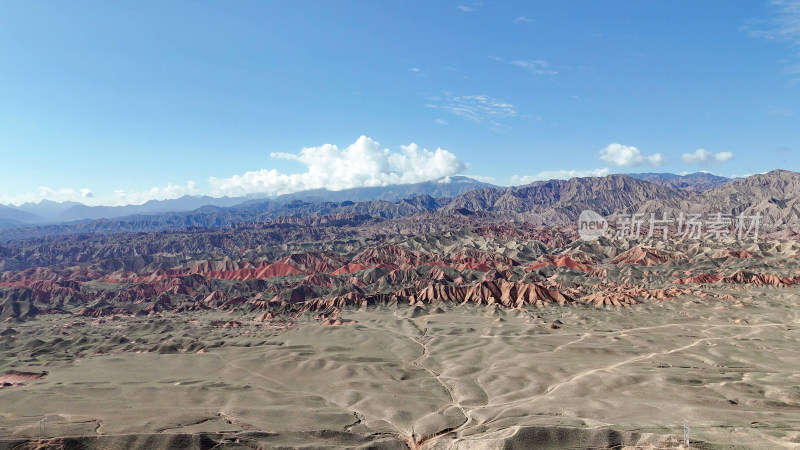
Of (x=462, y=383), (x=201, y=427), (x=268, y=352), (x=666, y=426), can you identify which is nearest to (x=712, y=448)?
(x=666, y=426)

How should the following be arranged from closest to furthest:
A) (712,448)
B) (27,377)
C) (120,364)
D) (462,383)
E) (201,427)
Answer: (712,448) → (201,427) → (462,383) → (27,377) → (120,364)

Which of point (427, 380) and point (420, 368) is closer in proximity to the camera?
point (427, 380)

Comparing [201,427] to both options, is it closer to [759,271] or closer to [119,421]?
[119,421]

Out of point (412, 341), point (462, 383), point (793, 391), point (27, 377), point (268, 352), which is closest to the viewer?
point (793, 391)

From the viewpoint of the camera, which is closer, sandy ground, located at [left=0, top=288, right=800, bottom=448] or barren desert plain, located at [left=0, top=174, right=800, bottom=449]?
sandy ground, located at [left=0, top=288, right=800, bottom=448]

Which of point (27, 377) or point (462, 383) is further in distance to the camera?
point (27, 377)

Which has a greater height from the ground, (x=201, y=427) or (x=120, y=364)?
(x=201, y=427)

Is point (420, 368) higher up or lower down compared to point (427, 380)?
lower down

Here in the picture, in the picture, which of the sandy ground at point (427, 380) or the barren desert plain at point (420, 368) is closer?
the sandy ground at point (427, 380)
